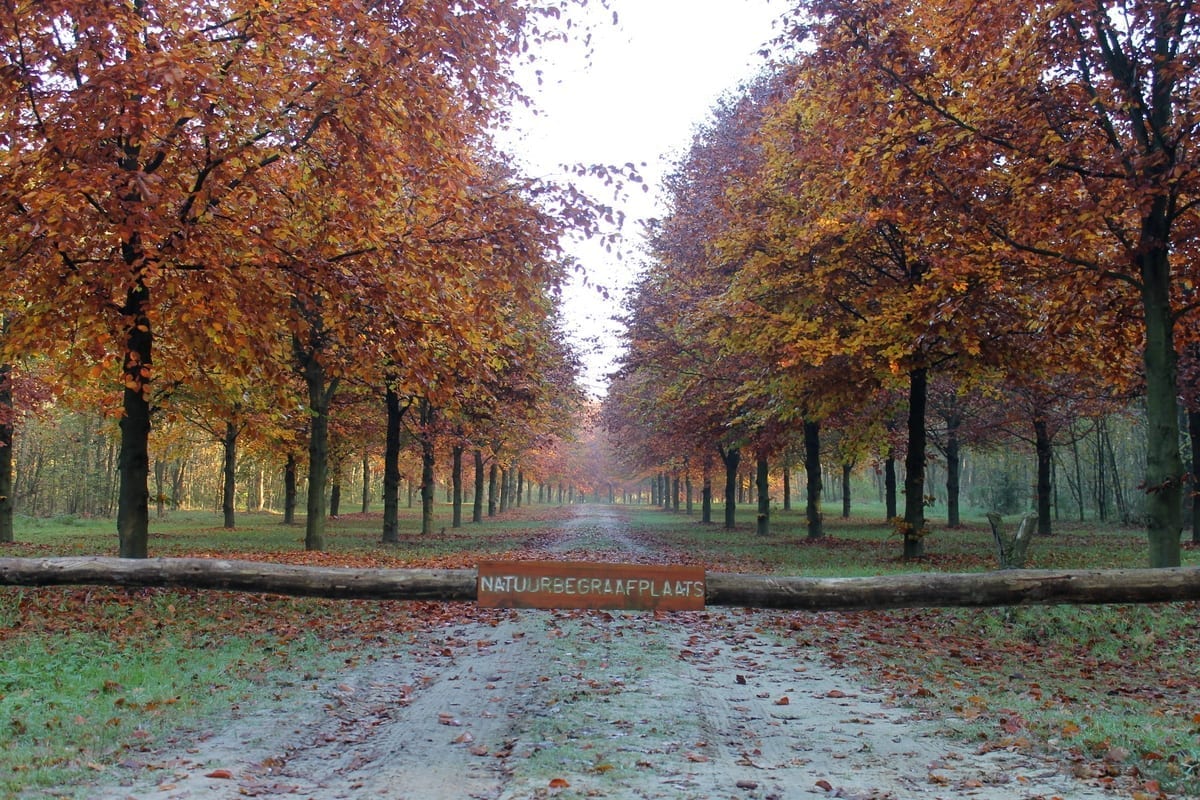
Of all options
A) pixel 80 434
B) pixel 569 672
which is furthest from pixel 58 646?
pixel 80 434

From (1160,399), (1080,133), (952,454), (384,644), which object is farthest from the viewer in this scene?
(952,454)

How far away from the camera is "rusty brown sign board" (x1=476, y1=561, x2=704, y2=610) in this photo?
6.72 meters

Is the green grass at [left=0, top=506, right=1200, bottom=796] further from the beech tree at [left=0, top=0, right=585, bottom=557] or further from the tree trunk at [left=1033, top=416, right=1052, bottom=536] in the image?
the tree trunk at [left=1033, top=416, right=1052, bottom=536]

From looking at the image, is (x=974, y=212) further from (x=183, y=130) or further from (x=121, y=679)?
(x=121, y=679)

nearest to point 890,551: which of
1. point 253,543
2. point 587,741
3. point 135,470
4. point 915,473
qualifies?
point 915,473

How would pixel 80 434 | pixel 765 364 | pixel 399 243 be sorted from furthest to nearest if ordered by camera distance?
pixel 80 434
pixel 765 364
pixel 399 243

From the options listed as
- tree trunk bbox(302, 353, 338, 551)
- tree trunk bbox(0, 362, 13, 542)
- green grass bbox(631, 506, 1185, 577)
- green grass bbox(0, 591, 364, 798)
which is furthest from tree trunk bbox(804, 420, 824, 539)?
tree trunk bbox(0, 362, 13, 542)

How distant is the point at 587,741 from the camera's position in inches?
222

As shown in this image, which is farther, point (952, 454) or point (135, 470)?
point (952, 454)

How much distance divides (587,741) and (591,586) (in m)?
1.38

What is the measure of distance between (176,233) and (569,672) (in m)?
6.82

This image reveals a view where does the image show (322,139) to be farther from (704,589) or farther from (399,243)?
(704,589)

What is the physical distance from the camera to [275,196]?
1172 cm

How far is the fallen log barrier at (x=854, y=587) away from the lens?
7238mm
